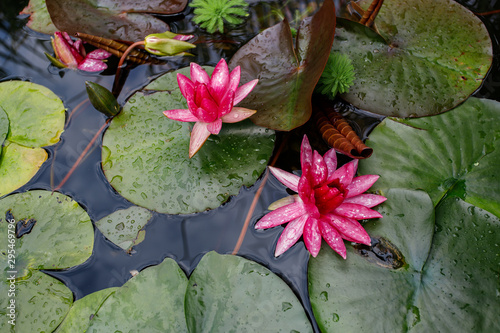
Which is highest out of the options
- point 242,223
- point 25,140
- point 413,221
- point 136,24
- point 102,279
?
point 136,24

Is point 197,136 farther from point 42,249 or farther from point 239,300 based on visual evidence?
point 42,249

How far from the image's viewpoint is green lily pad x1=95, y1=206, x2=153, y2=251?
A: 1.85 metres

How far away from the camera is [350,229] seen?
5.25ft

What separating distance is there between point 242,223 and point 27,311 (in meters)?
1.25

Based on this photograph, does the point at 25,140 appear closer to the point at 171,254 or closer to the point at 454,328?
the point at 171,254

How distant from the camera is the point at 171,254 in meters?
1.87

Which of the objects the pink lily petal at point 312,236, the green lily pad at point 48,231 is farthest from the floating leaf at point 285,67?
the green lily pad at point 48,231

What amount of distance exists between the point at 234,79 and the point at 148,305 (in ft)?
4.39

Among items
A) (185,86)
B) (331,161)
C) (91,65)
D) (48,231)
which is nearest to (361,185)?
(331,161)

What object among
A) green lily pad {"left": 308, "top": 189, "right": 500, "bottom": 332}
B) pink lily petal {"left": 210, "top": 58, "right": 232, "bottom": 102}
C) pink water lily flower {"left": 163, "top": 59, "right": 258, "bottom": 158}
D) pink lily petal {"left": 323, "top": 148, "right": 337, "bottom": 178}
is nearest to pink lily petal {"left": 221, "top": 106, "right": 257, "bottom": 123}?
pink water lily flower {"left": 163, "top": 59, "right": 258, "bottom": 158}

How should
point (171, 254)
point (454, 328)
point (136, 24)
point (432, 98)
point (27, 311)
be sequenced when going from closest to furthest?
point (454, 328) → point (27, 311) → point (171, 254) → point (432, 98) → point (136, 24)

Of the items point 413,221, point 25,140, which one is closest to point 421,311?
point 413,221

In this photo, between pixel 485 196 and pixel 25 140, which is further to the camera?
pixel 25 140

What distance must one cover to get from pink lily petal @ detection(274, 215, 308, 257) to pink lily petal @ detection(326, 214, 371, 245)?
15 cm
